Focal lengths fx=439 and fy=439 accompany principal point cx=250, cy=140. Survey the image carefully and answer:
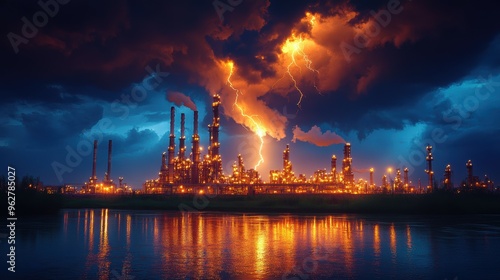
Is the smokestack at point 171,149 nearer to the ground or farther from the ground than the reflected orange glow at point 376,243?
farther from the ground

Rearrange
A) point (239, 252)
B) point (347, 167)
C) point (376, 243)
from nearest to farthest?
point (239, 252)
point (376, 243)
point (347, 167)

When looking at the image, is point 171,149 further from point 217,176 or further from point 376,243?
point 376,243

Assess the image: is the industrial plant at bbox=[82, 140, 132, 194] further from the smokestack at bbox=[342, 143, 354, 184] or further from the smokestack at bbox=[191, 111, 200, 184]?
the smokestack at bbox=[342, 143, 354, 184]

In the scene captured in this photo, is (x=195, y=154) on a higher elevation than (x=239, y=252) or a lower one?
higher

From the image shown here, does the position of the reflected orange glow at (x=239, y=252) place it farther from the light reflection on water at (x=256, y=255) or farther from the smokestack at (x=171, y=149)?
the smokestack at (x=171, y=149)

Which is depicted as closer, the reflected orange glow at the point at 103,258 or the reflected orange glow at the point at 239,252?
the reflected orange glow at the point at 103,258

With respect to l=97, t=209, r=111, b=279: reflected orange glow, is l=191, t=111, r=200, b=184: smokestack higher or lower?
higher

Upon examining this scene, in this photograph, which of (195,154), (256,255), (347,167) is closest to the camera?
(256,255)

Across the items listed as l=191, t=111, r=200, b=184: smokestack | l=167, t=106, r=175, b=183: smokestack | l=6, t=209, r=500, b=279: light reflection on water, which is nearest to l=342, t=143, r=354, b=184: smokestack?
l=191, t=111, r=200, b=184: smokestack

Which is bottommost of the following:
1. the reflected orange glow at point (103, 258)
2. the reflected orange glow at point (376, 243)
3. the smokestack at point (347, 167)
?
the reflected orange glow at point (376, 243)

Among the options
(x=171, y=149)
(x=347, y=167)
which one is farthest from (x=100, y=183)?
(x=347, y=167)

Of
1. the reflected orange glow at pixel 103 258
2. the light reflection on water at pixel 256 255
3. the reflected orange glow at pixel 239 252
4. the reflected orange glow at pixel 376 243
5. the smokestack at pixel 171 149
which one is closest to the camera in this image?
the reflected orange glow at pixel 103 258

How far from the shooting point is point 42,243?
22484 millimetres

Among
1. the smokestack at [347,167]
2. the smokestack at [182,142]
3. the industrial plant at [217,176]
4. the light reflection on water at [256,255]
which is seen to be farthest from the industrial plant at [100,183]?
the light reflection on water at [256,255]
